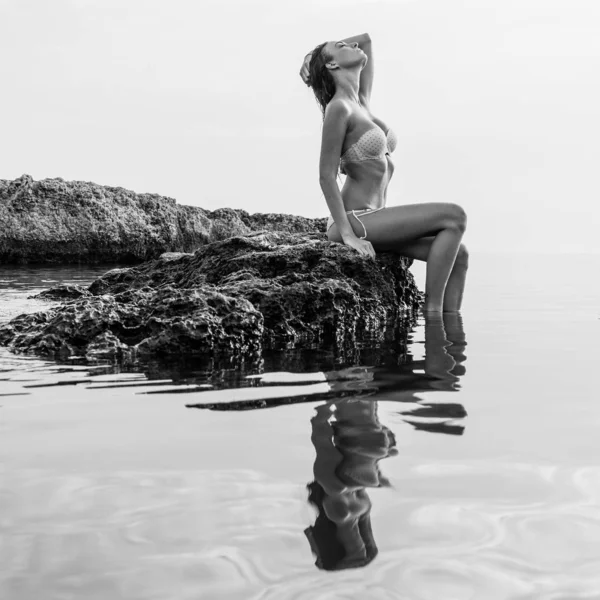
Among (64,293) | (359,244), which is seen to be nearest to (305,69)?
(359,244)

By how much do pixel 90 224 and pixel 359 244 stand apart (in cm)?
1481

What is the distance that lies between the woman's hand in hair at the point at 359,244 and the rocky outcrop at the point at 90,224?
39.1 feet

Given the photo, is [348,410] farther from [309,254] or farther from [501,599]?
[309,254]

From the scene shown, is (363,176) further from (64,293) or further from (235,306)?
(64,293)

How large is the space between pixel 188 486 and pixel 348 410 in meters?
0.96

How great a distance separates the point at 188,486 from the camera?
2.00 m

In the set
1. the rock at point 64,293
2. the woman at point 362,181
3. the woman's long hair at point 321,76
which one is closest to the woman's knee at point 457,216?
the woman at point 362,181

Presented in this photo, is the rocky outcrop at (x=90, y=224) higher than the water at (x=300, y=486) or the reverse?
higher

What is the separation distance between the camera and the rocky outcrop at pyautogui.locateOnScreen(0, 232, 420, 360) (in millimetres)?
4613

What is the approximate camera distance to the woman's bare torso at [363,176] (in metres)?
6.01

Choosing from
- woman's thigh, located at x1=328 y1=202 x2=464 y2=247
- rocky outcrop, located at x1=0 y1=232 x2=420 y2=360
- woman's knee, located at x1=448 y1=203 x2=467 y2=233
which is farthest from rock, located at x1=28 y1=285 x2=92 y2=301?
woman's knee, located at x1=448 y1=203 x2=467 y2=233

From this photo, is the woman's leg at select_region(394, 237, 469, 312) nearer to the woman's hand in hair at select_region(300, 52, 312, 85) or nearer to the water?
the woman's hand in hair at select_region(300, 52, 312, 85)

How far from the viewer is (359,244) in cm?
618

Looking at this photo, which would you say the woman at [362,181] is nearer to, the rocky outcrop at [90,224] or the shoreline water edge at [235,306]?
the shoreline water edge at [235,306]
